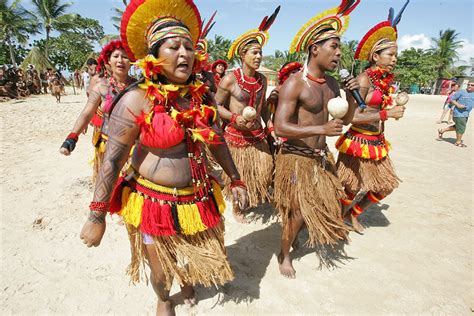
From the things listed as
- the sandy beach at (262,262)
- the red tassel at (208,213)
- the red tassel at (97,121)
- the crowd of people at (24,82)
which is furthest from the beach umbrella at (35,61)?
the red tassel at (208,213)

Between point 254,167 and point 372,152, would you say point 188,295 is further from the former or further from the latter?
point 372,152

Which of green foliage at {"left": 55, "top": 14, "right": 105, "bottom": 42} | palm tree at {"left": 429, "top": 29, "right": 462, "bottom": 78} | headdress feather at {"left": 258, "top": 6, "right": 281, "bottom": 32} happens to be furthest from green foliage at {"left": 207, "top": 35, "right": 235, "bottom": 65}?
headdress feather at {"left": 258, "top": 6, "right": 281, "bottom": 32}

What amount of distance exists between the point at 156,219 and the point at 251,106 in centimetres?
234

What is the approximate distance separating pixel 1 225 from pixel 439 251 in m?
5.16

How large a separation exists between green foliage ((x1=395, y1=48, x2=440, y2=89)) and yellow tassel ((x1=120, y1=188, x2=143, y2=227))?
35.8 m

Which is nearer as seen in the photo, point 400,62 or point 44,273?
point 44,273

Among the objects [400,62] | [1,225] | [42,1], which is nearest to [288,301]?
[1,225]

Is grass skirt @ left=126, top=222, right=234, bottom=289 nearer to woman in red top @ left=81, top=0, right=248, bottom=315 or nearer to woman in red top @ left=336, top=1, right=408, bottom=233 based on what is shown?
woman in red top @ left=81, top=0, right=248, bottom=315

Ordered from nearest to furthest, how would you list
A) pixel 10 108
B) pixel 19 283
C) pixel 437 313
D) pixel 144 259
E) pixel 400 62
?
1. pixel 144 259
2. pixel 437 313
3. pixel 19 283
4. pixel 10 108
5. pixel 400 62

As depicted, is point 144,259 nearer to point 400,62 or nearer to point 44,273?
point 44,273

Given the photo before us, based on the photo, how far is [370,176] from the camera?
3326 millimetres

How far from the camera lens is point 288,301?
248 cm

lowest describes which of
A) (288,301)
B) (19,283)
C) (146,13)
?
(19,283)

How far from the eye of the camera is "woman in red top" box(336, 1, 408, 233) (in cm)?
308
